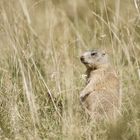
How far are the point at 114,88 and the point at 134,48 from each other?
44 centimetres

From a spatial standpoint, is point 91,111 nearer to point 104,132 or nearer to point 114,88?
point 114,88

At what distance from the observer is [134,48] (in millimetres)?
5672

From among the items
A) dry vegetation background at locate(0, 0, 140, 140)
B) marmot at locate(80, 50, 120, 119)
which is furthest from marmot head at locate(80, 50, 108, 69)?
dry vegetation background at locate(0, 0, 140, 140)

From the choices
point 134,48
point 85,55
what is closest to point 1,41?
point 85,55

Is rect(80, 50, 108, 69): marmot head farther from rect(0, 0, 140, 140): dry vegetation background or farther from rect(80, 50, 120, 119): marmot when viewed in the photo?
rect(0, 0, 140, 140): dry vegetation background

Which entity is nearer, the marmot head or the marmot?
the marmot

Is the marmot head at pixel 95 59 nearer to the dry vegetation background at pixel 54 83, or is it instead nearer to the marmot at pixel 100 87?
the marmot at pixel 100 87

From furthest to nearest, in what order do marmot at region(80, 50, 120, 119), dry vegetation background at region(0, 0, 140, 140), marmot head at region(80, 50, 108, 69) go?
marmot head at region(80, 50, 108, 69)
marmot at region(80, 50, 120, 119)
dry vegetation background at region(0, 0, 140, 140)

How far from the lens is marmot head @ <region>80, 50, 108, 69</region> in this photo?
5.87 meters

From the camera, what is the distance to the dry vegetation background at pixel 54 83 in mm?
4633

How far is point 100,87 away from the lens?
559cm

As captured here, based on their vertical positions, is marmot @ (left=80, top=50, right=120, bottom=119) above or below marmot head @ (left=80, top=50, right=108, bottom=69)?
below

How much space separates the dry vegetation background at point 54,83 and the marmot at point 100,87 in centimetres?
7

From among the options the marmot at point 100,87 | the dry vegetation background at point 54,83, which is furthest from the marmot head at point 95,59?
the dry vegetation background at point 54,83
